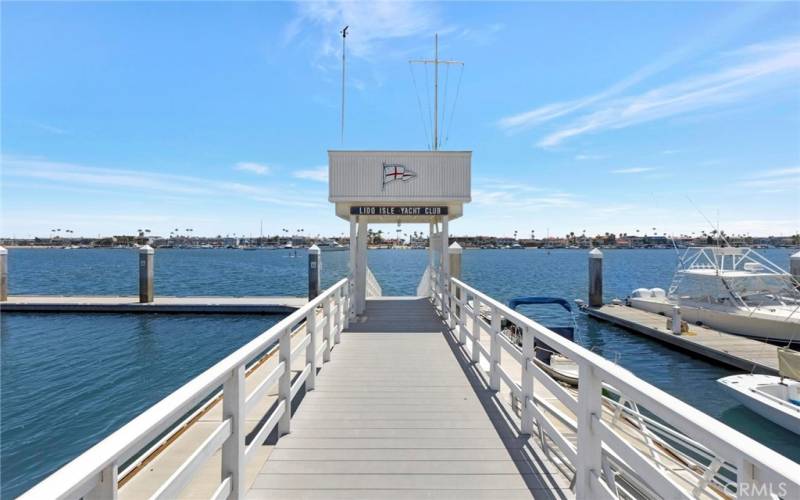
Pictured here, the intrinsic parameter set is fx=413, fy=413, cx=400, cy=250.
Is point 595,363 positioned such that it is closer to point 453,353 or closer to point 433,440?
point 433,440

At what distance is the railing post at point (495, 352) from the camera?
454cm

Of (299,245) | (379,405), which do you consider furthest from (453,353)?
(299,245)

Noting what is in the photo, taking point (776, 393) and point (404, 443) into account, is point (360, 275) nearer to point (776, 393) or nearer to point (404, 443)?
point (404, 443)

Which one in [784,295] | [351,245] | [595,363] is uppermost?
[351,245]

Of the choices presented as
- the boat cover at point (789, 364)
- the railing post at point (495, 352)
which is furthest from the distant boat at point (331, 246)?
the railing post at point (495, 352)

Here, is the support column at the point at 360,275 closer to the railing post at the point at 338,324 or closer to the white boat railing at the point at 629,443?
the railing post at the point at 338,324

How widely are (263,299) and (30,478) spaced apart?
1260cm

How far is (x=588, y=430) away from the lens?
233cm

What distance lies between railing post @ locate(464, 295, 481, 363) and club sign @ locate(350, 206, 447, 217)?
432 centimetres

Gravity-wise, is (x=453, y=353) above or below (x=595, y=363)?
below

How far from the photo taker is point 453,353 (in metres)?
6.46

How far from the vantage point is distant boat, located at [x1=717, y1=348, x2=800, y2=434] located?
23.5ft

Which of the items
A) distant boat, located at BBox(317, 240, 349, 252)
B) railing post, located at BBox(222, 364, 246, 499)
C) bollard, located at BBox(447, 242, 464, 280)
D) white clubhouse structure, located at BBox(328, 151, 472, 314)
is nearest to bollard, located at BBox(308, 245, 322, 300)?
bollard, located at BBox(447, 242, 464, 280)

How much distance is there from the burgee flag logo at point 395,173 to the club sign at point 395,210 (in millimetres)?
571
